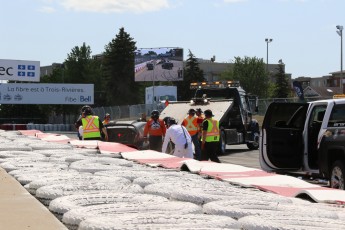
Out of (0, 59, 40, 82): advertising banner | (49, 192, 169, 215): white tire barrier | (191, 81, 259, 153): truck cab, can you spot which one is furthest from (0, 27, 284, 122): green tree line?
(49, 192, 169, 215): white tire barrier

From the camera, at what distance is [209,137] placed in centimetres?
1603

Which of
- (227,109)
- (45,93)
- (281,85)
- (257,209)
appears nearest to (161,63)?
(45,93)

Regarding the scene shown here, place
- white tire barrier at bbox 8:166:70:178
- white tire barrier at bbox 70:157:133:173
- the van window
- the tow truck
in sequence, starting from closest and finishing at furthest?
1. white tire barrier at bbox 8:166:70:178
2. white tire barrier at bbox 70:157:133:173
3. the van window
4. the tow truck

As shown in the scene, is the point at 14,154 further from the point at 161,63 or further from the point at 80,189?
the point at 161,63

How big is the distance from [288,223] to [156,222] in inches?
38.4

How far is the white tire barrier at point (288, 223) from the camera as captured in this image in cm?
455

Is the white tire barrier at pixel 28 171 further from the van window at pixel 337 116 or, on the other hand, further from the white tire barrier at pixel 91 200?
the van window at pixel 337 116

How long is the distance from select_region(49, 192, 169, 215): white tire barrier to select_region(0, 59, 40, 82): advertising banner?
68.5 metres

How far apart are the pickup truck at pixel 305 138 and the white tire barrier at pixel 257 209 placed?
17.3ft

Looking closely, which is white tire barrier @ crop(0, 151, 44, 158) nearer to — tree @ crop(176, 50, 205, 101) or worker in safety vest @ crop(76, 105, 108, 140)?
worker in safety vest @ crop(76, 105, 108, 140)

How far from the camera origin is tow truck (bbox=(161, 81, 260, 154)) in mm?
24125

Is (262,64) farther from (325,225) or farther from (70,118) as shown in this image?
(325,225)

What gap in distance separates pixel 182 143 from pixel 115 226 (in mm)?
9410

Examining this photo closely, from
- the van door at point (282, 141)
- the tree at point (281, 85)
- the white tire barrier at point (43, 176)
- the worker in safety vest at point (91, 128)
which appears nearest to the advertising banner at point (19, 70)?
the tree at point (281, 85)
